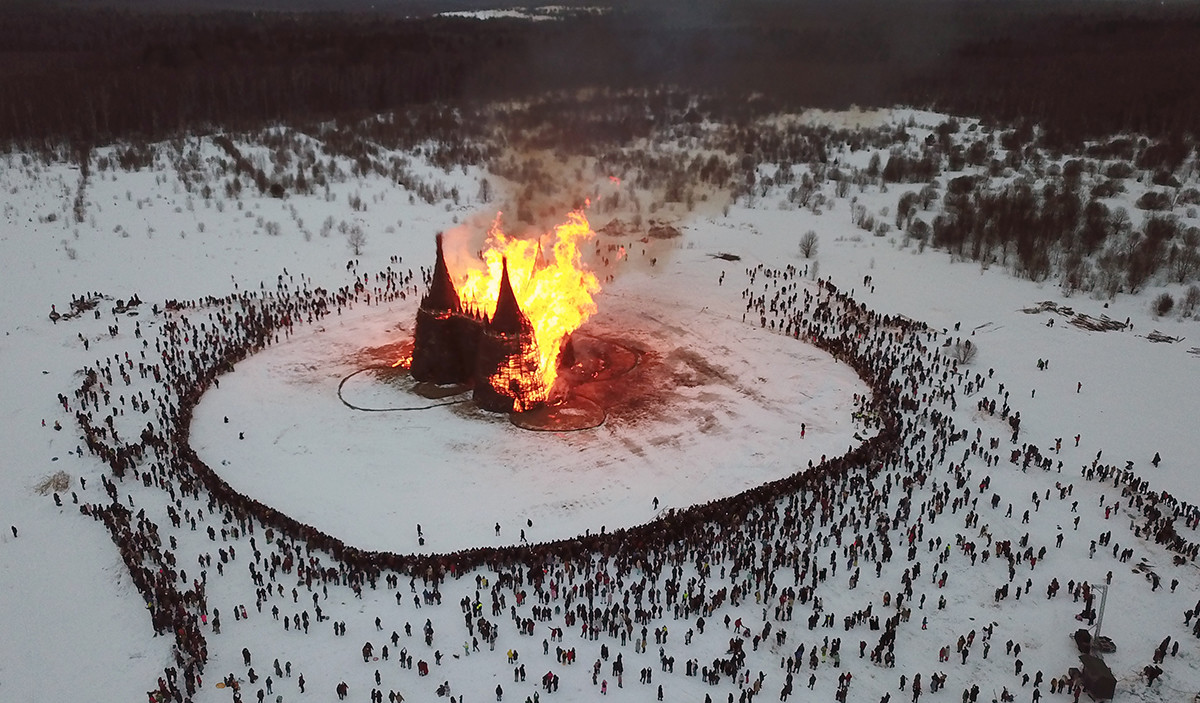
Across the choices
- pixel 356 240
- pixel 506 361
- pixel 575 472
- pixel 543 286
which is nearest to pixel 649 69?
pixel 356 240

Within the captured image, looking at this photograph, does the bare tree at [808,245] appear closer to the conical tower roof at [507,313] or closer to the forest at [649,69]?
the forest at [649,69]

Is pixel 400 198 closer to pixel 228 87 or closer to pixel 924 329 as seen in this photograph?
pixel 228 87

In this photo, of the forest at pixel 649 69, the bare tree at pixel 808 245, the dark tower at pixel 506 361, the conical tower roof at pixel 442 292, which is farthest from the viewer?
the forest at pixel 649 69

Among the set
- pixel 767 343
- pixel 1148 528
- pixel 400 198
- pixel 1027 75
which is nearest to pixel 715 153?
pixel 400 198

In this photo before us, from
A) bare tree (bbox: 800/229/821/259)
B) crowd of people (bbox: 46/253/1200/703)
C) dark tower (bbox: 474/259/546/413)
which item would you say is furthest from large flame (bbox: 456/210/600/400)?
bare tree (bbox: 800/229/821/259)

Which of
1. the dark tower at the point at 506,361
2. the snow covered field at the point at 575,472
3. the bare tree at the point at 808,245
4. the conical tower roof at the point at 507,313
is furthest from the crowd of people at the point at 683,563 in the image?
the bare tree at the point at 808,245

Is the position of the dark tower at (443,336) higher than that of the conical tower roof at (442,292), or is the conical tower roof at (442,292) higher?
the conical tower roof at (442,292)
